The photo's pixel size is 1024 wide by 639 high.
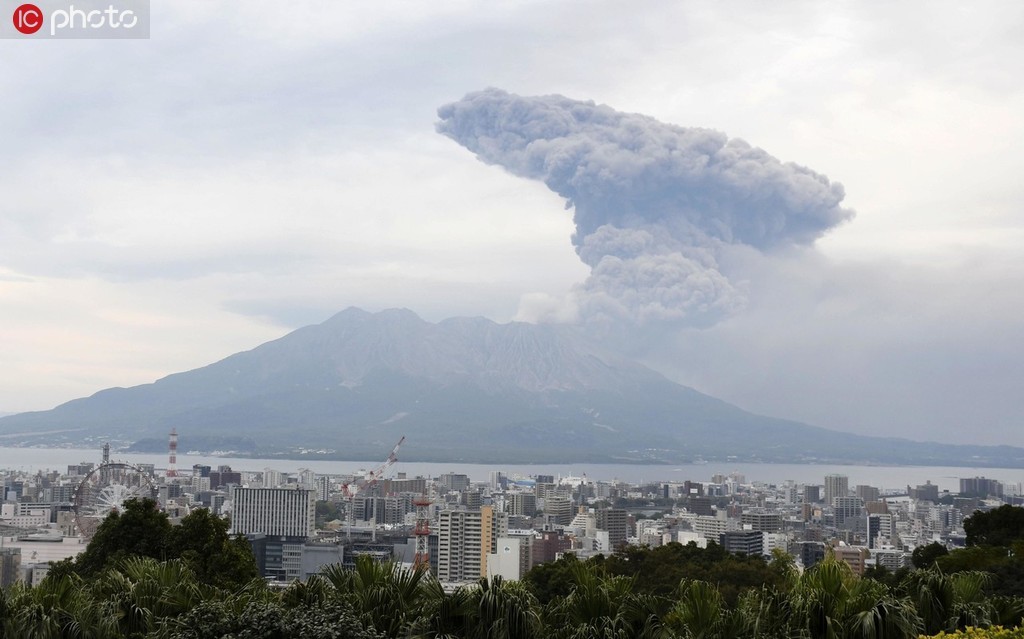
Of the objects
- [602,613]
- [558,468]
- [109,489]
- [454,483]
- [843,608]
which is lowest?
[454,483]

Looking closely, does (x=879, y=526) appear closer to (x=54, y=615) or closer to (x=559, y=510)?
(x=559, y=510)

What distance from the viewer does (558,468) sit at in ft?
408

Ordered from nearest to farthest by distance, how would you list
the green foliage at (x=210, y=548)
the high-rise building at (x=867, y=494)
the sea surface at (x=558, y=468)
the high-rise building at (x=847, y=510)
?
the green foliage at (x=210, y=548) → the high-rise building at (x=847, y=510) → the high-rise building at (x=867, y=494) → the sea surface at (x=558, y=468)

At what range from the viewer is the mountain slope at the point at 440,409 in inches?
5226

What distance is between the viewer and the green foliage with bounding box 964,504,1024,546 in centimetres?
1488

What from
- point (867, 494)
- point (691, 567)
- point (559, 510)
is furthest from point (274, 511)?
point (867, 494)

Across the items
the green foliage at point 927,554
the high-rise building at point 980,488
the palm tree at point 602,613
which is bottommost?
the high-rise building at point 980,488

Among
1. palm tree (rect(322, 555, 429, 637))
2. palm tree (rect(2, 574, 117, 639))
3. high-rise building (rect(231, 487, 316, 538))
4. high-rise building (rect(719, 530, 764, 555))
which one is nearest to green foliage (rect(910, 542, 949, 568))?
palm tree (rect(322, 555, 429, 637))

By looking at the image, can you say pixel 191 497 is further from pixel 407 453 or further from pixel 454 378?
pixel 454 378

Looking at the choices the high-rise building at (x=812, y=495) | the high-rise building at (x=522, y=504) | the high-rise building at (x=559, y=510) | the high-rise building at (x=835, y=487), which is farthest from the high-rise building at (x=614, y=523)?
the high-rise building at (x=835, y=487)

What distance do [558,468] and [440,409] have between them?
23214mm

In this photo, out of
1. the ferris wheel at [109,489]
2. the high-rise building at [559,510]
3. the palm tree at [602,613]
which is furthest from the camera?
the high-rise building at [559,510]

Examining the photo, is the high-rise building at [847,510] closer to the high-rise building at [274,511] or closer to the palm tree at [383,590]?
the high-rise building at [274,511]

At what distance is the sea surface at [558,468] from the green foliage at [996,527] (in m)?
91.7
